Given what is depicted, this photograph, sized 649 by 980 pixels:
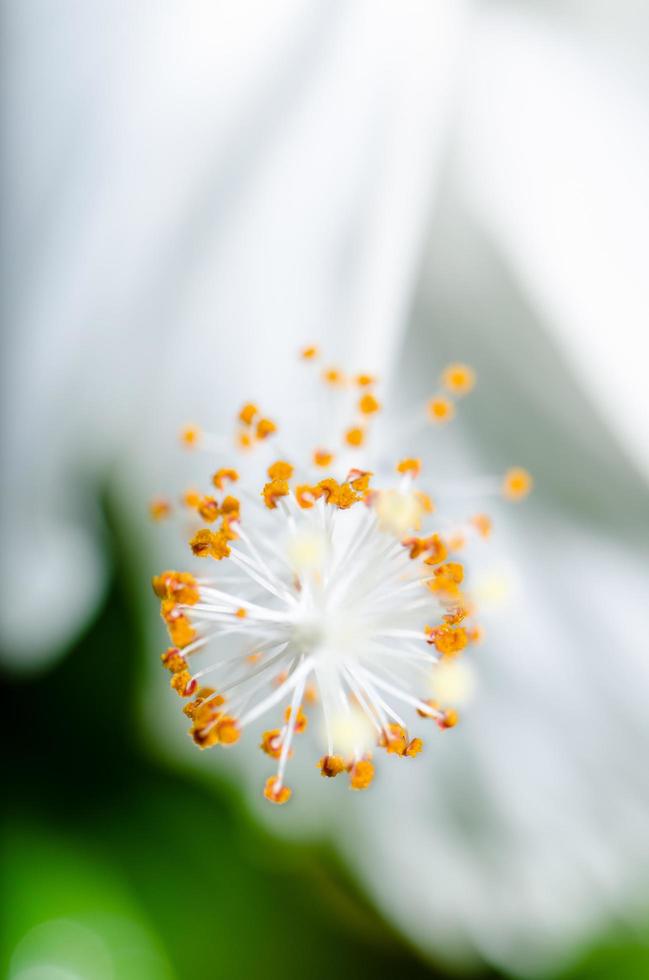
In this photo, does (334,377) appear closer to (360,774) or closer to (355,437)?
(355,437)

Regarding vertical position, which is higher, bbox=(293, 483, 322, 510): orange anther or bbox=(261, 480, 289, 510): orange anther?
bbox=(261, 480, 289, 510): orange anther

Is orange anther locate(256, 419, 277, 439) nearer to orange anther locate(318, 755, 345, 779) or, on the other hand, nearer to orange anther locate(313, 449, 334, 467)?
orange anther locate(313, 449, 334, 467)

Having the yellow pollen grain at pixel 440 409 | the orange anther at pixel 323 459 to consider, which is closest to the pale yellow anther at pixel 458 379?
the yellow pollen grain at pixel 440 409

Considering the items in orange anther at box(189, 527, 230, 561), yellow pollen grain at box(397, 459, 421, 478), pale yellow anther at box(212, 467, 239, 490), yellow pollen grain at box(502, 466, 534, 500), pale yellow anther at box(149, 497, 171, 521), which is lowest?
yellow pollen grain at box(502, 466, 534, 500)

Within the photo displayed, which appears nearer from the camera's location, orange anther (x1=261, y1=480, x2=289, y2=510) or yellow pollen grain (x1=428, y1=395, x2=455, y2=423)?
orange anther (x1=261, y1=480, x2=289, y2=510)

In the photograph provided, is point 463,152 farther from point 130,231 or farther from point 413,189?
point 130,231

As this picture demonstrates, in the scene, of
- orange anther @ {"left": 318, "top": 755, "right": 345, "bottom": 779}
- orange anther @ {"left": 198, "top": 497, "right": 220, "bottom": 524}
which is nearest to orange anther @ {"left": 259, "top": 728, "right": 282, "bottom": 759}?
orange anther @ {"left": 318, "top": 755, "right": 345, "bottom": 779}

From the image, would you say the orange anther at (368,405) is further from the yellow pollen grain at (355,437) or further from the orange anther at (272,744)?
the orange anther at (272,744)

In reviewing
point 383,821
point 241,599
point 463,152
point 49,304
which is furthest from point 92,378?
point 383,821
